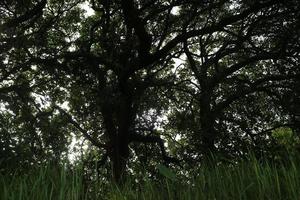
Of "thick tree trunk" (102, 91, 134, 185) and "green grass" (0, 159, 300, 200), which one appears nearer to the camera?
"green grass" (0, 159, 300, 200)

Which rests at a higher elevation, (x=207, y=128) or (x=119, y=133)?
(x=119, y=133)

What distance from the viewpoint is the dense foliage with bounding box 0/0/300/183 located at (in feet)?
29.1

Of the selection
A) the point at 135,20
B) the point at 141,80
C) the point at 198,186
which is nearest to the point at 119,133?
the point at 141,80

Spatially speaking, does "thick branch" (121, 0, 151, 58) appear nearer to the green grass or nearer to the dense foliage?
the dense foliage

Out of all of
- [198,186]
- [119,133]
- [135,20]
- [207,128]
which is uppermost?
[135,20]

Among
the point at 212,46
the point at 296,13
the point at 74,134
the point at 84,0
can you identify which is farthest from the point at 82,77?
the point at 212,46

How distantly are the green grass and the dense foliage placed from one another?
2.97 m

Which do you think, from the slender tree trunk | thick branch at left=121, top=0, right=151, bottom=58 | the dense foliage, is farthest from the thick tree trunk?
thick branch at left=121, top=0, right=151, bottom=58

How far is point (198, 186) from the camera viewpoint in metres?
3.84

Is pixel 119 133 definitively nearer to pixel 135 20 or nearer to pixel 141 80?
pixel 141 80

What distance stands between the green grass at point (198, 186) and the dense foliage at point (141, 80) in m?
2.97

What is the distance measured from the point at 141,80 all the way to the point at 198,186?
8.89 metres

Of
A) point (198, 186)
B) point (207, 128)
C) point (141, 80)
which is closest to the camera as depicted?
point (198, 186)

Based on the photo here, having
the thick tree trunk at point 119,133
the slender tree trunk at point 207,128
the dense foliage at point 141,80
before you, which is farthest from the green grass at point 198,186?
the thick tree trunk at point 119,133
